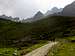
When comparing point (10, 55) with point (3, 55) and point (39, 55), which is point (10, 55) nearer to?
point (3, 55)

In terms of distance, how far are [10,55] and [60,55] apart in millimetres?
10719

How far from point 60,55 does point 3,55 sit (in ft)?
39.9

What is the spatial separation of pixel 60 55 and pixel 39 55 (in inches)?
207

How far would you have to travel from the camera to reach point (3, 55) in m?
40.9

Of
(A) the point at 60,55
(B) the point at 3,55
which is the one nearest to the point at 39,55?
(A) the point at 60,55

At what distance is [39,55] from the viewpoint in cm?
4497

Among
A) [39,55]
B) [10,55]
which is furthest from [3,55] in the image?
[39,55]

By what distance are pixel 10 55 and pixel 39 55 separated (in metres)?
7.12

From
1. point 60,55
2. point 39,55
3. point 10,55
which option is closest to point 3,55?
point 10,55

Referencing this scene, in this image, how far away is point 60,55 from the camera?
42312 mm

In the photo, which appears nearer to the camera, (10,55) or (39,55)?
(10,55)

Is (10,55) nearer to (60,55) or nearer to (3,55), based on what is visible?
(3,55)

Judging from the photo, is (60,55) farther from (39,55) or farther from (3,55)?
(3,55)

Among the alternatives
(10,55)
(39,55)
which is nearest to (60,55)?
(39,55)
